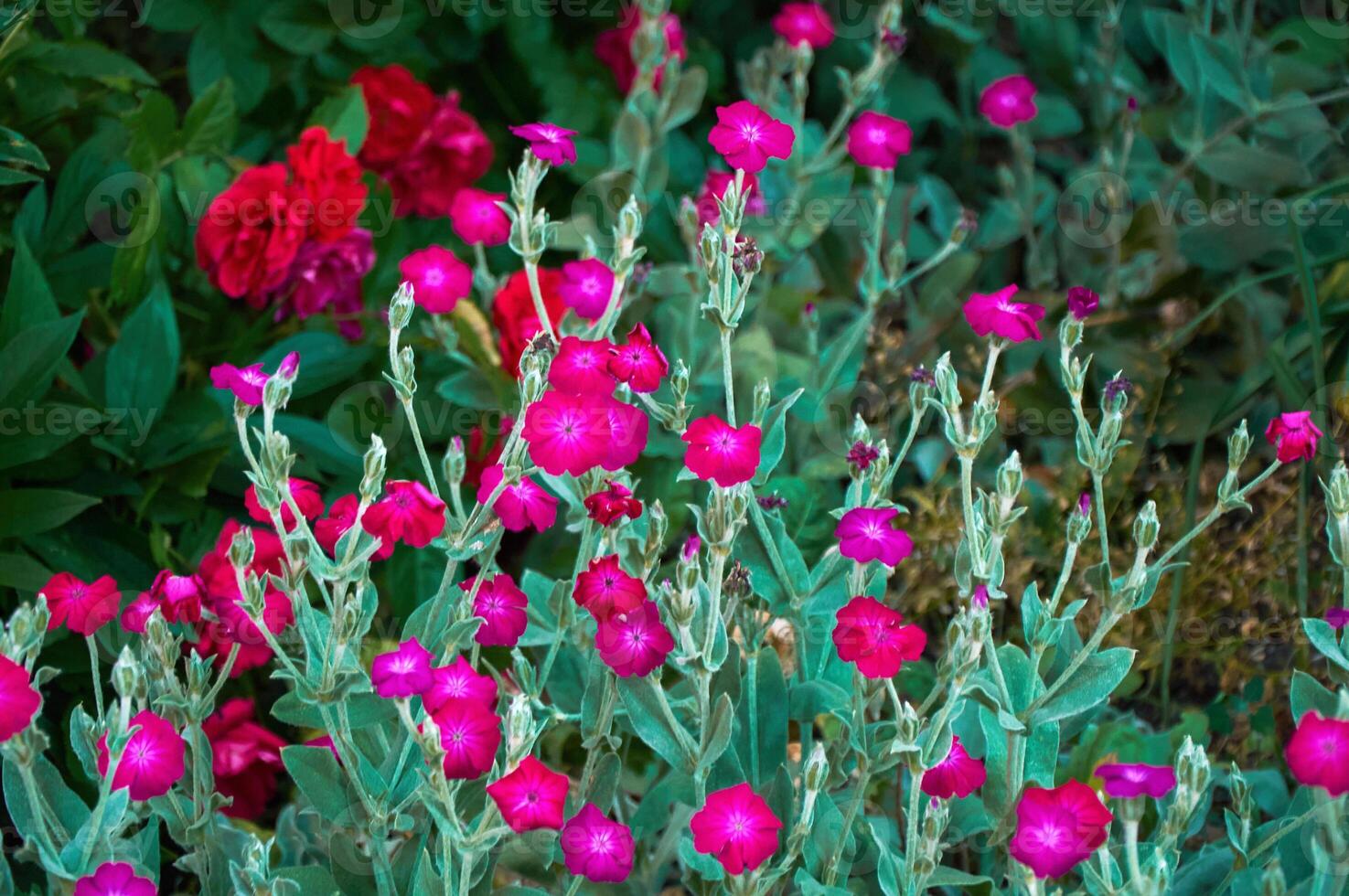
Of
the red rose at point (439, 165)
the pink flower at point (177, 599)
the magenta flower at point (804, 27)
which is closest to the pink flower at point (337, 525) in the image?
the pink flower at point (177, 599)

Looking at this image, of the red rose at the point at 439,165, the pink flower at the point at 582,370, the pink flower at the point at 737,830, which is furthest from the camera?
the red rose at the point at 439,165

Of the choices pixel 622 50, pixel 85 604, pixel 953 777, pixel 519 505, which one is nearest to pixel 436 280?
pixel 519 505

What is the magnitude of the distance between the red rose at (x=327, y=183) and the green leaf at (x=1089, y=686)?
966mm

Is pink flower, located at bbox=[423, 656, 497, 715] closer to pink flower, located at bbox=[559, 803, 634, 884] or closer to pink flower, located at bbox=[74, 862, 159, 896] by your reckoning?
pink flower, located at bbox=[559, 803, 634, 884]

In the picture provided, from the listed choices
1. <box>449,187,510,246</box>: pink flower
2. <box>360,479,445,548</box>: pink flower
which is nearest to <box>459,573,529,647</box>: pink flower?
<box>360,479,445,548</box>: pink flower

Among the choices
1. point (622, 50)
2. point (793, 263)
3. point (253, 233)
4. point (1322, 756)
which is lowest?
point (793, 263)

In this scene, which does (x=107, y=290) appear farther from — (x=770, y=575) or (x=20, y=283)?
(x=770, y=575)

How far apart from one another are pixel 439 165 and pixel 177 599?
3.17ft

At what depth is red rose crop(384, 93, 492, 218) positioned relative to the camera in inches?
75.0

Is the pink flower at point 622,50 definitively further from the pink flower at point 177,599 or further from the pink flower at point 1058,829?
the pink flower at point 1058,829

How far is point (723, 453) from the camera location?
985 millimetres

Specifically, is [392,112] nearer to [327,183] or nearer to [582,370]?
[327,183]

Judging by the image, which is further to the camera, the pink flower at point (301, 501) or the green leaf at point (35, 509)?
the green leaf at point (35, 509)

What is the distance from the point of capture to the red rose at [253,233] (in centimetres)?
160
